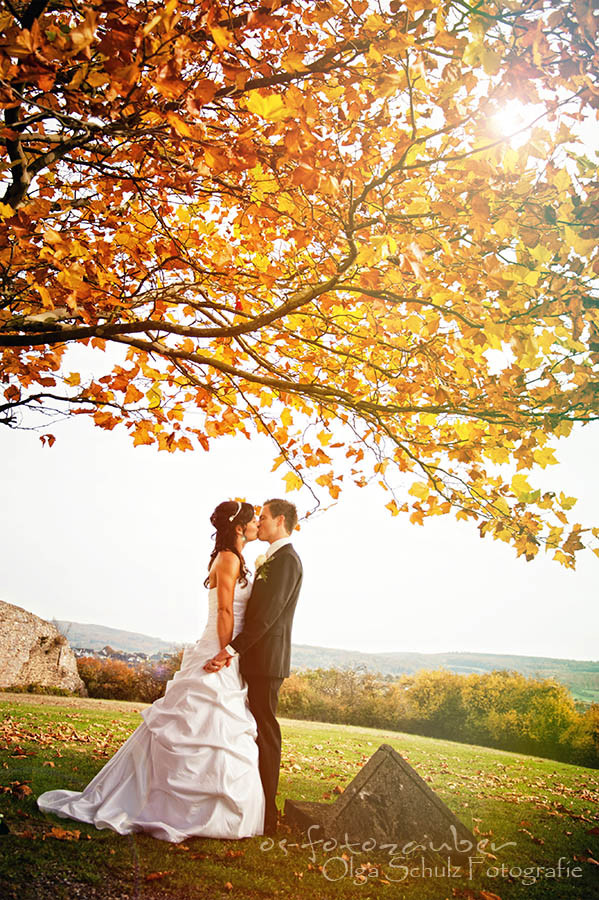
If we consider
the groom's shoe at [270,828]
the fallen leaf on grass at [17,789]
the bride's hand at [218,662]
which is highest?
the bride's hand at [218,662]

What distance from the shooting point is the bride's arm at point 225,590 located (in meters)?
4.54

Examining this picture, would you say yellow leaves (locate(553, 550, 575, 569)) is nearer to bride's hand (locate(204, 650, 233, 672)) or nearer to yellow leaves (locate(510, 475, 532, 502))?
yellow leaves (locate(510, 475, 532, 502))

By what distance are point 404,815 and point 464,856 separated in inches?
20.6

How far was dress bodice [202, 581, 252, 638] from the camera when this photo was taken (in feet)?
15.3

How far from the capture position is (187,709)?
4305mm

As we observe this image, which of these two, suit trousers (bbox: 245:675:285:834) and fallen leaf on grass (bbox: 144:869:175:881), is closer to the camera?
fallen leaf on grass (bbox: 144:869:175:881)

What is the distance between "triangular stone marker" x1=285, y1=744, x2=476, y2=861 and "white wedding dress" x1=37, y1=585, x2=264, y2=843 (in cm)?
63

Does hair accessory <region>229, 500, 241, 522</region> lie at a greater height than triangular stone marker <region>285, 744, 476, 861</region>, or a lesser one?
greater

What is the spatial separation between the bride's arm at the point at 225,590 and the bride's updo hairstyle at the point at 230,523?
0.09m

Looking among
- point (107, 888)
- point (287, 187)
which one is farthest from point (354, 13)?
point (107, 888)

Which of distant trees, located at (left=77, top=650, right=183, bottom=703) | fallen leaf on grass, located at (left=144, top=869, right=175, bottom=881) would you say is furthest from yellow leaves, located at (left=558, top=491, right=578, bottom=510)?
distant trees, located at (left=77, top=650, right=183, bottom=703)

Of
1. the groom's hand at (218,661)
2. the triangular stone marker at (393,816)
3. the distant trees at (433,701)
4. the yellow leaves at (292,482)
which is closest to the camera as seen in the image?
the triangular stone marker at (393,816)

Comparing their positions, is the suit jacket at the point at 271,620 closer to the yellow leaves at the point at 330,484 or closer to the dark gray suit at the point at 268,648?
the dark gray suit at the point at 268,648

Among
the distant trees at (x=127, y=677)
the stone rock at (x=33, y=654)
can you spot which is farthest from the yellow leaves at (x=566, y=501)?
the stone rock at (x=33, y=654)
